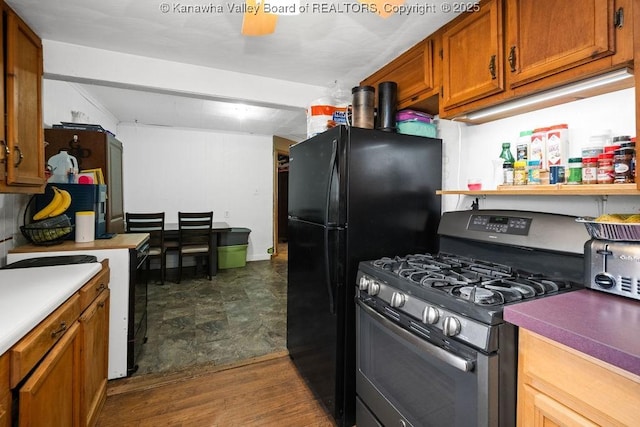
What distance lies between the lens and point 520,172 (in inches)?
56.9

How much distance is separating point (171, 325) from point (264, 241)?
9.60ft

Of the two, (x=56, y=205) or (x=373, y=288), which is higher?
(x=56, y=205)

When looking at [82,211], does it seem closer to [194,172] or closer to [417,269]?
[417,269]

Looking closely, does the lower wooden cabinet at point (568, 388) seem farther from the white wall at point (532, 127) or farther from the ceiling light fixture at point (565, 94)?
the ceiling light fixture at point (565, 94)

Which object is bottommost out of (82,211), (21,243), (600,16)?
(21,243)

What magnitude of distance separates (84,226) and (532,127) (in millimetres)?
2755

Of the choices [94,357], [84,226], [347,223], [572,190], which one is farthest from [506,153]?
[84,226]

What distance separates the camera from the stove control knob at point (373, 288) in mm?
1361

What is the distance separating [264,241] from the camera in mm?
5707

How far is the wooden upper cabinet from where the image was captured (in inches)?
70.1

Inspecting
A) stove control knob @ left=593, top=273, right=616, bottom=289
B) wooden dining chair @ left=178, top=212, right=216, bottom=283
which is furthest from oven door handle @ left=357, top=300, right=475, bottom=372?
wooden dining chair @ left=178, top=212, right=216, bottom=283

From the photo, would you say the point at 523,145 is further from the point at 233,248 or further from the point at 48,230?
the point at 233,248

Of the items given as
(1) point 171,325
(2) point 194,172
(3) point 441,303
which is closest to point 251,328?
(1) point 171,325

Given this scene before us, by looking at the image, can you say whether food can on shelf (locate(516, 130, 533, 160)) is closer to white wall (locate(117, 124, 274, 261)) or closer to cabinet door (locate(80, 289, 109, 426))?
cabinet door (locate(80, 289, 109, 426))
